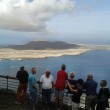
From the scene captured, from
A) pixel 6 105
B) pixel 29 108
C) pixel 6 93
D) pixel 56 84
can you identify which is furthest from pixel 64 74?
pixel 6 93

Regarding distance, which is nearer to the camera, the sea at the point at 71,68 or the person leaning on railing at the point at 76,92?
the person leaning on railing at the point at 76,92

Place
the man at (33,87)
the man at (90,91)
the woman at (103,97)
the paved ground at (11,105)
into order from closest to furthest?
the woman at (103,97) < the man at (90,91) < the man at (33,87) < the paved ground at (11,105)

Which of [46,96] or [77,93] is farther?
[46,96]

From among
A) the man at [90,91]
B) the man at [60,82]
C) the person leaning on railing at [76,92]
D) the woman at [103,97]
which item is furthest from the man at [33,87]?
the woman at [103,97]

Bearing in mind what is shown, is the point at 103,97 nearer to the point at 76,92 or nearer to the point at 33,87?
the point at 76,92

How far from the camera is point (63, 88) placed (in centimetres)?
1193

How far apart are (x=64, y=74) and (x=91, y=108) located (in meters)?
1.78

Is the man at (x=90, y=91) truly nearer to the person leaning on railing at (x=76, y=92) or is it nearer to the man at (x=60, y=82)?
the person leaning on railing at (x=76, y=92)

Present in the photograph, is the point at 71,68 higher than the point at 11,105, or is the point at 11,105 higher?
the point at 11,105

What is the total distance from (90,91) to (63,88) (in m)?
1.50

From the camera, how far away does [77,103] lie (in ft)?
Result: 35.9

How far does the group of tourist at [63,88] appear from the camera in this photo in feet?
33.9


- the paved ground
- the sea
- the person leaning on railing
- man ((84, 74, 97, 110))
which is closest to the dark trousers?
the paved ground

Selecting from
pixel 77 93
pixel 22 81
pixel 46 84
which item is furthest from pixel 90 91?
pixel 22 81
